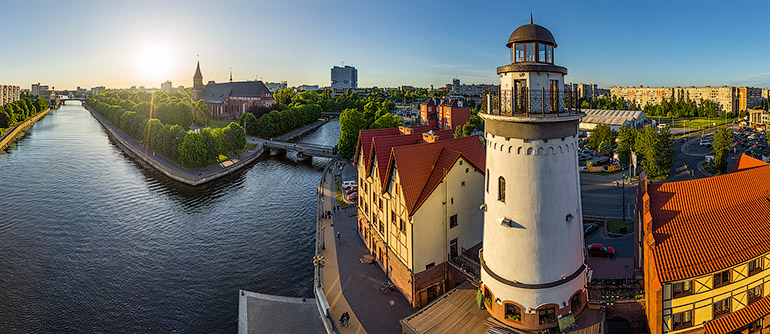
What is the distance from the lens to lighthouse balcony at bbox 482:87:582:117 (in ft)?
61.9

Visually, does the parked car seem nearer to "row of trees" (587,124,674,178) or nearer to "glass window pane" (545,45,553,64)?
"row of trees" (587,124,674,178)

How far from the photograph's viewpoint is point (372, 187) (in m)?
36.2

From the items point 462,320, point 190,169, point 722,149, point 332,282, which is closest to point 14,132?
point 190,169

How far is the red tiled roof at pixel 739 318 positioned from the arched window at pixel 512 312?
9481 millimetres

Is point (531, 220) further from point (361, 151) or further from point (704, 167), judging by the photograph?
point (704, 167)

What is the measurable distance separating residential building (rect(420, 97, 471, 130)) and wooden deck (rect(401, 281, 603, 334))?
272 ft

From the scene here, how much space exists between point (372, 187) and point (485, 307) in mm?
15376

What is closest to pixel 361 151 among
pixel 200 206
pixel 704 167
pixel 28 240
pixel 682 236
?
pixel 682 236

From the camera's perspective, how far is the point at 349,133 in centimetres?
7962

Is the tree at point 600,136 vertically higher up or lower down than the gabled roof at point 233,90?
lower down

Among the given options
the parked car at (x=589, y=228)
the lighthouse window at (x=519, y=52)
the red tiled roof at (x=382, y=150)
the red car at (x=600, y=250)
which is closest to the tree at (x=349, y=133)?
the red tiled roof at (x=382, y=150)

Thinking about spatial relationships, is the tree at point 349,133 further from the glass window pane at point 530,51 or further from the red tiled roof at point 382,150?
the glass window pane at point 530,51

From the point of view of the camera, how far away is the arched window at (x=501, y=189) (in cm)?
2067

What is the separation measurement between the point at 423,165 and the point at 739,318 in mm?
19172
